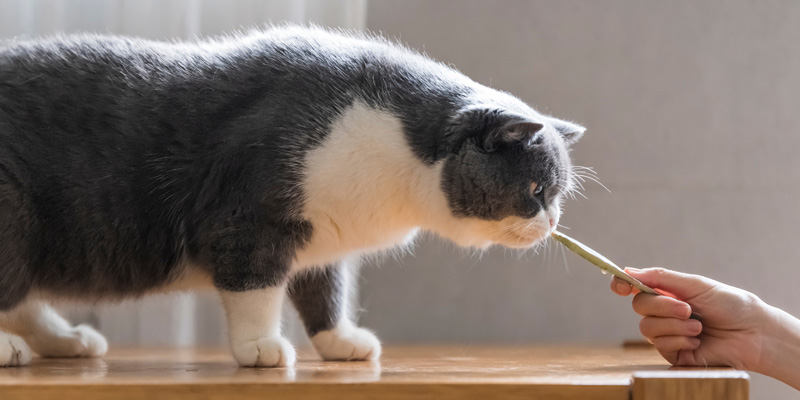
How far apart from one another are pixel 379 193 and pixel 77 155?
1.53 ft

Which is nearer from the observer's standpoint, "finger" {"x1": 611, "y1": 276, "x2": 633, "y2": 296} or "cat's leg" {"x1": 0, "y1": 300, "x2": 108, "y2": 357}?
"finger" {"x1": 611, "y1": 276, "x2": 633, "y2": 296}

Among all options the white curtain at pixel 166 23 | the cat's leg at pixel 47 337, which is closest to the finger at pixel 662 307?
the white curtain at pixel 166 23

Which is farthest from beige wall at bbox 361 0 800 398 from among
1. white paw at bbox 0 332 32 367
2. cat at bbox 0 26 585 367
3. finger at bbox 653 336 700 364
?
white paw at bbox 0 332 32 367

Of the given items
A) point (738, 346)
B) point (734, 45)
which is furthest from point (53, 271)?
point (734, 45)

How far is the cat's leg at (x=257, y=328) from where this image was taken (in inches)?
42.8

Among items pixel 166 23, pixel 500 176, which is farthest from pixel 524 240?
pixel 166 23

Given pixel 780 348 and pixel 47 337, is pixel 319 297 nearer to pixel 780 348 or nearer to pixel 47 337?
pixel 47 337

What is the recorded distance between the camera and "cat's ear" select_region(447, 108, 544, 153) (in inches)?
45.3

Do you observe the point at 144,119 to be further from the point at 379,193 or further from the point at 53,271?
the point at 379,193

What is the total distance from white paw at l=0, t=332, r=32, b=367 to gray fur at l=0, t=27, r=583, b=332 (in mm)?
59

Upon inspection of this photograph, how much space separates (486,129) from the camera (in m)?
1.17

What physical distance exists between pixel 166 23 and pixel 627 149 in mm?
1110

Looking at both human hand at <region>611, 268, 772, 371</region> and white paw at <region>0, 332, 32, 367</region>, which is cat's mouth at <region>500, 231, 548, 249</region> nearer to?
human hand at <region>611, 268, 772, 371</region>

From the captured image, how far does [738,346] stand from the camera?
1097mm
